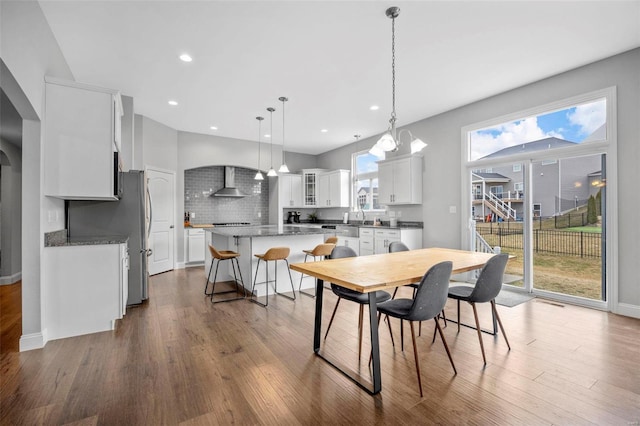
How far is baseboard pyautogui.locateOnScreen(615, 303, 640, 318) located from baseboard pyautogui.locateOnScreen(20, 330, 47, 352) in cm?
574

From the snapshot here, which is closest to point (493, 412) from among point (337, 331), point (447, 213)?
point (337, 331)

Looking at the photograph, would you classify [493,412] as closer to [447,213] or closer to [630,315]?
[630,315]

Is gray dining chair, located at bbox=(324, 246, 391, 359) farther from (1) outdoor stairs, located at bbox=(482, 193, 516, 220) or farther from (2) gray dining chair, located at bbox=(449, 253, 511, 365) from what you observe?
(1) outdoor stairs, located at bbox=(482, 193, 516, 220)

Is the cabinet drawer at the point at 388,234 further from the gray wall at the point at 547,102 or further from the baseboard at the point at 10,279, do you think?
the baseboard at the point at 10,279

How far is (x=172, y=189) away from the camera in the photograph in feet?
19.9

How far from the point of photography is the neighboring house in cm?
375

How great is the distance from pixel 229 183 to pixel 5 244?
13.0ft

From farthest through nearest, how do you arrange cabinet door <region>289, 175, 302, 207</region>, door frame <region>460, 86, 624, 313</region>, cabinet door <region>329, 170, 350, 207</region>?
cabinet door <region>289, 175, 302, 207</region> < cabinet door <region>329, 170, 350, 207</region> < door frame <region>460, 86, 624, 313</region>

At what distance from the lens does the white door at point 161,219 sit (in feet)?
18.4

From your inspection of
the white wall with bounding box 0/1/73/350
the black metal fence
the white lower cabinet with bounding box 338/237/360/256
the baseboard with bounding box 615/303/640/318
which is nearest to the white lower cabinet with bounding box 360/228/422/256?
the white lower cabinet with bounding box 338/237/360/256

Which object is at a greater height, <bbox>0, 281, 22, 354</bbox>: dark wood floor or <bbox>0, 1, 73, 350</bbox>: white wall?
<bbox>0, 1, 73, 350</bbox>: white wall

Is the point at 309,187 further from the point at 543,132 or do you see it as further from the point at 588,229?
the point at 588,229

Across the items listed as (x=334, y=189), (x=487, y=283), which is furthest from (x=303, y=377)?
(x=334, y=189)

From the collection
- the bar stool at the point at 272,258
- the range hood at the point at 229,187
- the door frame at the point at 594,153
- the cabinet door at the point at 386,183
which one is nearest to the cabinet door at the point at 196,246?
the range hood at the point at 229,187
